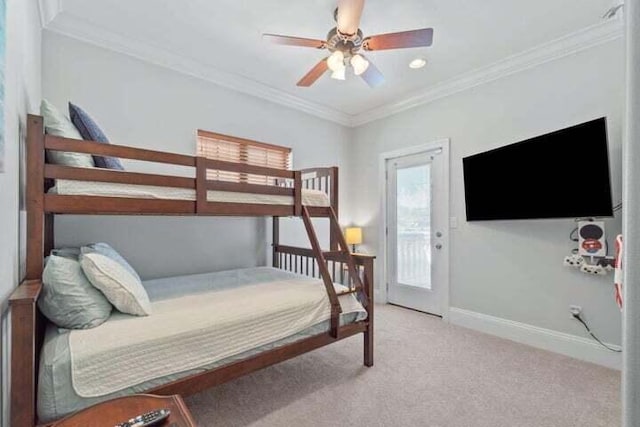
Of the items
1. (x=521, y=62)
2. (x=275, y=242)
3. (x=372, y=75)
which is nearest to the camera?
(x=372, y=75)

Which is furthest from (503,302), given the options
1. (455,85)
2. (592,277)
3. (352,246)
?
(455,85)

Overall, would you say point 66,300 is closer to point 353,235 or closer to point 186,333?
point 186,333

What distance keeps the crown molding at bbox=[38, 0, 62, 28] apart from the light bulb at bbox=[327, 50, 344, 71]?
2027 mm

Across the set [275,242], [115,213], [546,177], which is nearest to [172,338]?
[115,213]

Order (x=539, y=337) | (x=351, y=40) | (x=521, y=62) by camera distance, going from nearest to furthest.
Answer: (x=351, y=40)
(x=539, y=337)
(x=521, y=62)

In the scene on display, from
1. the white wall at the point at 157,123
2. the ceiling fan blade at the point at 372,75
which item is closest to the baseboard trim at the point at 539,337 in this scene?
the white wall at the point at 157,123

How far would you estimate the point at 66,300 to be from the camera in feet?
4.57

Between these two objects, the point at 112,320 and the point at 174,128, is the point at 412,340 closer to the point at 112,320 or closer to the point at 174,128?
the point at 112,320

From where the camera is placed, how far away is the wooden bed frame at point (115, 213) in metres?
1.12

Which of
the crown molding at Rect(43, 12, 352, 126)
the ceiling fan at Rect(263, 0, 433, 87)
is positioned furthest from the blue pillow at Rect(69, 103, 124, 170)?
the ceiling fan at Rect(263, 0, 433, 87)

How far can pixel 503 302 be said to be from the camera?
9.83ft

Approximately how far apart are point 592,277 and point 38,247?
3796 millimetres

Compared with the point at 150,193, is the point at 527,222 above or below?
below

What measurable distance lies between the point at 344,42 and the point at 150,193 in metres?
1.68
